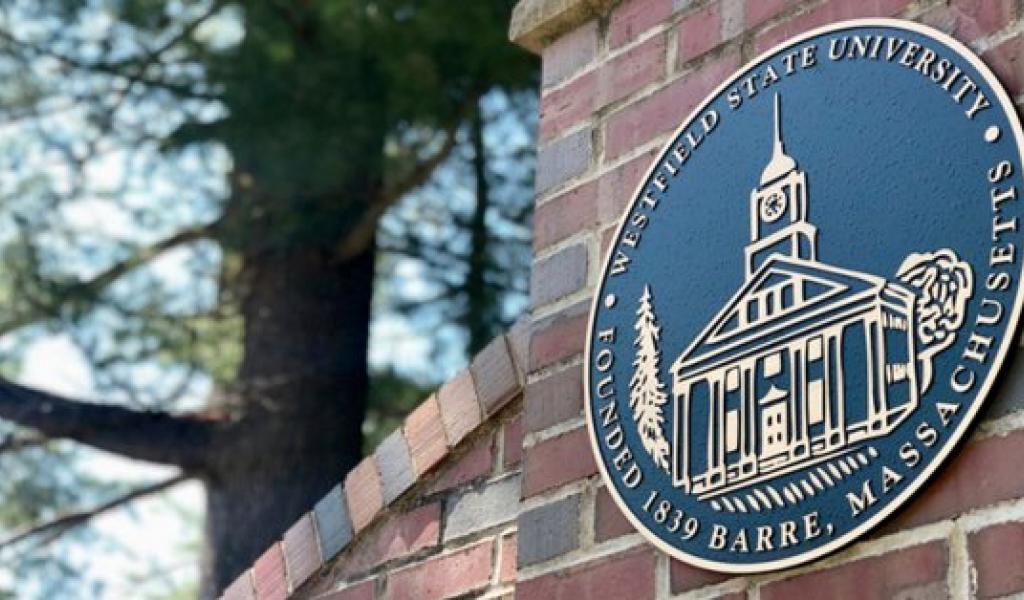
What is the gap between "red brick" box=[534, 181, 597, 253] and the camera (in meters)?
2.62

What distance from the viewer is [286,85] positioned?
6.46m

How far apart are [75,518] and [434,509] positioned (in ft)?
14.5

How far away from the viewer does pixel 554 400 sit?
99.7 inches

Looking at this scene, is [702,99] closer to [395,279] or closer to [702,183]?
[702,183]

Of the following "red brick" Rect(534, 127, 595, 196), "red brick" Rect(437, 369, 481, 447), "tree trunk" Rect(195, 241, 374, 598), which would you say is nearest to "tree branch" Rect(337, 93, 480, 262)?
"tree trunk" Rect(195, 241, 374, 598)

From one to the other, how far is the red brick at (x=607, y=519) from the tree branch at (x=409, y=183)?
14.7 feet

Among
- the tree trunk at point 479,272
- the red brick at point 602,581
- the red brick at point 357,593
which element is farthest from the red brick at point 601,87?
the tree trunk at point 479,272

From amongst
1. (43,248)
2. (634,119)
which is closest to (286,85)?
(43,248)

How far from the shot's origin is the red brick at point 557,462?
7.96 feet

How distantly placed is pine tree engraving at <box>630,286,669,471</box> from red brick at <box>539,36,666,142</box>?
378 mm

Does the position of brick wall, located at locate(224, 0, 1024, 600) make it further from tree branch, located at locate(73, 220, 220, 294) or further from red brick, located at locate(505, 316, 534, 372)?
tree branch, located at locate(73, 220, 220, 294)

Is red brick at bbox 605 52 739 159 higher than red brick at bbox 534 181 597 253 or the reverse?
higher

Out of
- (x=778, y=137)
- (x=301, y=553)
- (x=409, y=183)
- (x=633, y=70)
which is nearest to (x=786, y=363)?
(x=778, y=137)

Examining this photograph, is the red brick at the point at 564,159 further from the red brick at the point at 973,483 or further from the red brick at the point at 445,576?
the red brick at the point at 973,483
